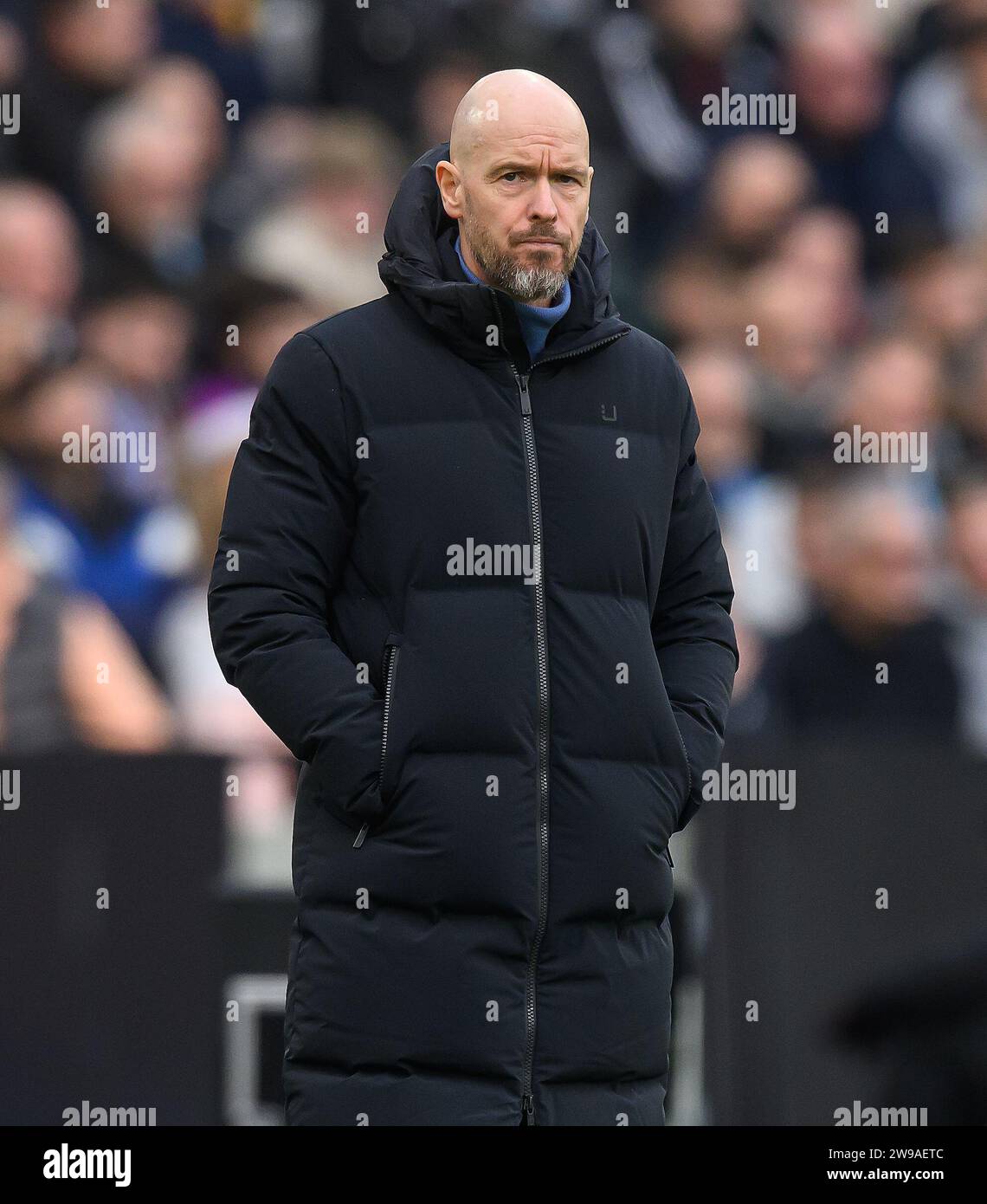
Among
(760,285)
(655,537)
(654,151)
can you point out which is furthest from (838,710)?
(655,537)

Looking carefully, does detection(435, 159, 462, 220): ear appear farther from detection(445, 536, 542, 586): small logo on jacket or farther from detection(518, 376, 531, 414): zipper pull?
detection(445, 536, 542, 586): small logo on jacket

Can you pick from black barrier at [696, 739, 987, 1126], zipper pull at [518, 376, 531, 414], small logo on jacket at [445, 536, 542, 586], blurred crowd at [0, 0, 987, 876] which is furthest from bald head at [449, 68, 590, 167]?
blurred crowd at [0, 0, 987, 876]

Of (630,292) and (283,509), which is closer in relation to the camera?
(283,509)

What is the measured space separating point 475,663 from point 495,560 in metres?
0.13

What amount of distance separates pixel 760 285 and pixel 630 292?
363 mm

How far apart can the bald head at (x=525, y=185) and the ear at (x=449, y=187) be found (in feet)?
0.08

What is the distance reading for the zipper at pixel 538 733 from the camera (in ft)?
7.38

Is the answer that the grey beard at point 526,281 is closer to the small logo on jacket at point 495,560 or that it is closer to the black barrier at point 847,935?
the small logo on jacket at point 495,560

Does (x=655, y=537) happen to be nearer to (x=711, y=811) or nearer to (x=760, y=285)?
(x=711, y=811)

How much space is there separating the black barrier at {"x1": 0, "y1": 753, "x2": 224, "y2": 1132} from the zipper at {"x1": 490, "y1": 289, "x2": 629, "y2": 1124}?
1.90m

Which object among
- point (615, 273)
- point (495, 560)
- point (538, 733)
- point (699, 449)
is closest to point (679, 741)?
point (538, 733)

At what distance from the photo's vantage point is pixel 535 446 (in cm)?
236

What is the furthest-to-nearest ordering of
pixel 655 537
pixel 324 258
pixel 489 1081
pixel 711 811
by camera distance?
pixel 324 258
pixel 711 811
pixel 655 537
pixel 489 1081

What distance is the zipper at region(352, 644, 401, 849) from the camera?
2.24 meters
